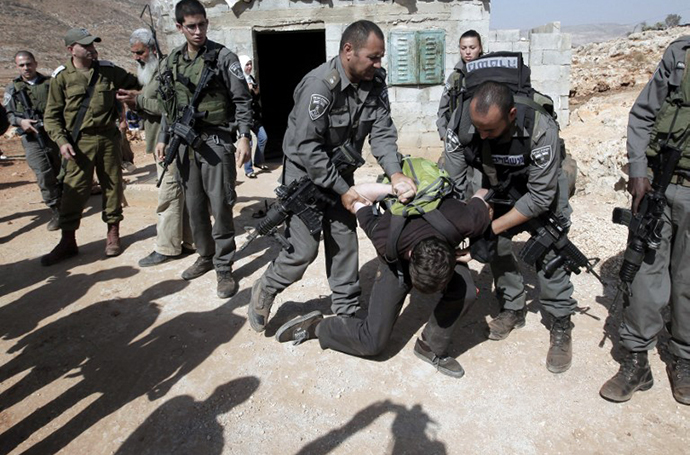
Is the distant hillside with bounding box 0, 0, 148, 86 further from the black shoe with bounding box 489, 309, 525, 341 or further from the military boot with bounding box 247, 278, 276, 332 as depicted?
the black shoe with bounding box 489, 309, 525, 341

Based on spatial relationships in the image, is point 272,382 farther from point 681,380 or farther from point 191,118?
point 681,380

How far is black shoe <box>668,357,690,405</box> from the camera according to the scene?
2.54 m

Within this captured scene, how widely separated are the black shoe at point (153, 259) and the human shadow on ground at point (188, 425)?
6.46 feet

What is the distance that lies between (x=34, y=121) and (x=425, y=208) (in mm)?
5213

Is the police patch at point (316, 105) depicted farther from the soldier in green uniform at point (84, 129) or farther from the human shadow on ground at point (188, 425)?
the soldier in green uniform at point (84, 129)

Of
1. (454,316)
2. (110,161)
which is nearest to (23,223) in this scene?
(110,161)

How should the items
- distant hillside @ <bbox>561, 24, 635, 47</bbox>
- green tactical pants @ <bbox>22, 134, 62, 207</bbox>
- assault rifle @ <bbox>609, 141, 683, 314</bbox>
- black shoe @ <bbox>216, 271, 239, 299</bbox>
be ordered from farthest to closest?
distant hillside @ <bbox>561, 24, 635, 47</bbox> → green tactical pants @ <bbox>22, 134, 62, 207</bbox> → black shoe @ <bbox>216, 271, 239, 299</bbox> → assault rifle @ <bbox>609, 141, 683, 314</bbox>

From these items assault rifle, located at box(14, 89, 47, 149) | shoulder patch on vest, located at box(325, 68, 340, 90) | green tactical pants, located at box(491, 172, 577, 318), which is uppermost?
shoulder patch on vest, located at box(325, 68, 340, 90)

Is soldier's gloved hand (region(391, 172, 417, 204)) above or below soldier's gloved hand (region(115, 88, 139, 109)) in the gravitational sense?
below

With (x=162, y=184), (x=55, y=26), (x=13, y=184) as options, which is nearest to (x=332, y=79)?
(x=162, y=184)

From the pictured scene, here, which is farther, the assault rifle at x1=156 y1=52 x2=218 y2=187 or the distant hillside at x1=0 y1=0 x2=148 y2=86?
the distant hillside at x1=0 y1=0 x2=148 y2=86

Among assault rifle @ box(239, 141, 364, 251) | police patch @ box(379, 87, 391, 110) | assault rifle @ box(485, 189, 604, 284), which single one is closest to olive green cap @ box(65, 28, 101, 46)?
assault rifle @ box(239, 141, 364, 251)

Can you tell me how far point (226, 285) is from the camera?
12.5ft

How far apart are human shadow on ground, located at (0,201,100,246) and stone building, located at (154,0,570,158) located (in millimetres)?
3034
